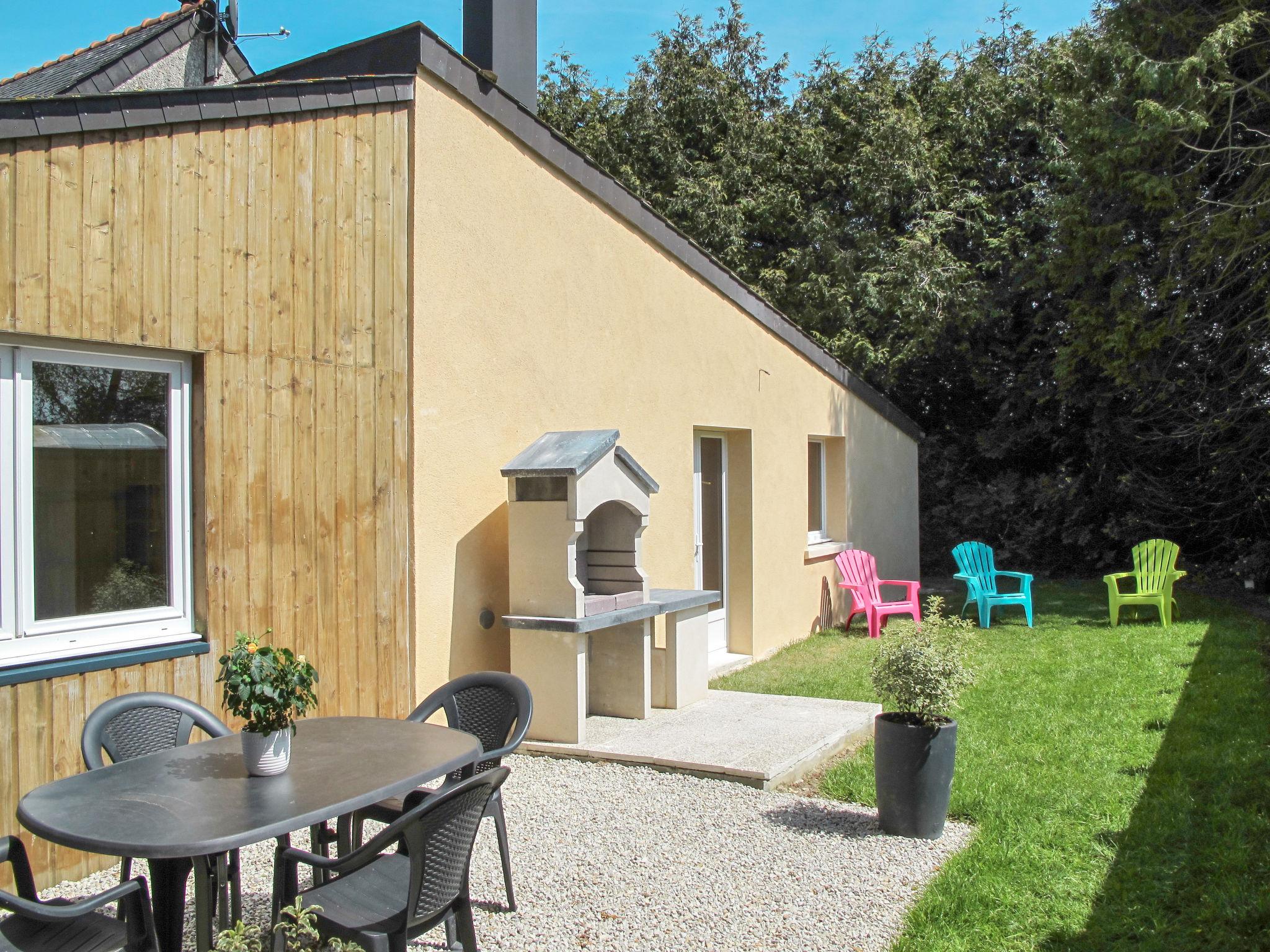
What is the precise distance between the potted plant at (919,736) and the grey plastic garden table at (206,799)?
2106 millimetres

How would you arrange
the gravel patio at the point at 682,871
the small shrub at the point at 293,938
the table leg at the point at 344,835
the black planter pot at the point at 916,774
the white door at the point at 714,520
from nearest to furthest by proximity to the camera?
the small shrub at the point at 293,938
the table leg at the point at 344,835
the gravel patio at the point at 682,871
the black planter pot at the point at 916,774
the white door at the point at 714,520

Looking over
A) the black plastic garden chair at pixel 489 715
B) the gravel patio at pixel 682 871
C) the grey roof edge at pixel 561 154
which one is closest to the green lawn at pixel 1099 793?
the gravel patio at pixel 682 871

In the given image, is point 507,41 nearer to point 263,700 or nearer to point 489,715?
point 489,715

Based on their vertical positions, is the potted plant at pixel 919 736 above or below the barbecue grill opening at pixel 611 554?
below

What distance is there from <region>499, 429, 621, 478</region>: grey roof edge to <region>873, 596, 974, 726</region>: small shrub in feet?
7.06

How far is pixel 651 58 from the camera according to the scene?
21000 mm

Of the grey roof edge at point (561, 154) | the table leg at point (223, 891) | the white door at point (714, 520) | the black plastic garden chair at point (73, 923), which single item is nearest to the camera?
the black plastic garden chair at point (73, 923)

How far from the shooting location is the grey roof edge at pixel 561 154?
6.17m

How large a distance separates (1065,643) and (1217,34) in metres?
6.82

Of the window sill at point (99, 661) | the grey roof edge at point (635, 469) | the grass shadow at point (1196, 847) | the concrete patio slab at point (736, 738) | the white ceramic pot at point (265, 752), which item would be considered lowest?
the grass shadow at point (1196, 847)

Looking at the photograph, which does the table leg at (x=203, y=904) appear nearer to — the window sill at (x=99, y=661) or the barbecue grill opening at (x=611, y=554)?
the window sill at (x=99, y=661)

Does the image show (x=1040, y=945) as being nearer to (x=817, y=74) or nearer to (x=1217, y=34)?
(x=1217, y=34)

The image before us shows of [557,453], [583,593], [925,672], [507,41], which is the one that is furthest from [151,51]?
[925,672]

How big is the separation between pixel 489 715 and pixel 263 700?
4.26 ft
